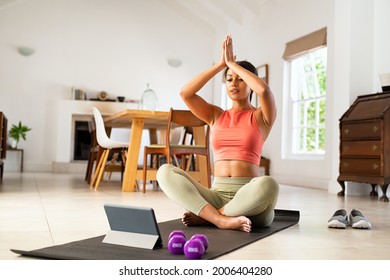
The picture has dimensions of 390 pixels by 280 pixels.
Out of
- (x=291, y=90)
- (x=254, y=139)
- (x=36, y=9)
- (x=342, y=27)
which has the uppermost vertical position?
(x=36, y=9)

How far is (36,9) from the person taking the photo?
10.7 meters

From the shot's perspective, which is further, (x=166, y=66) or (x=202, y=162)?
(x=166, y=66)

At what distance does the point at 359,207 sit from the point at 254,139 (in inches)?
84.4

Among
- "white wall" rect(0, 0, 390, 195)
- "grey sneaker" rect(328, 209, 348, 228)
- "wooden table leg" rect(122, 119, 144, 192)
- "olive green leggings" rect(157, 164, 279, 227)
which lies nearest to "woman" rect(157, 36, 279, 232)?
"olive green leggings" rect(157, 164, 279, 227)

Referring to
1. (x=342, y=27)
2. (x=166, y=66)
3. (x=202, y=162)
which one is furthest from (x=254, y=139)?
(x=166, y=66)

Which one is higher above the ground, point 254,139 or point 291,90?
point 291,90

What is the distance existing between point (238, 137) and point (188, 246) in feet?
3.27

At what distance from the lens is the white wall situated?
8.76 m

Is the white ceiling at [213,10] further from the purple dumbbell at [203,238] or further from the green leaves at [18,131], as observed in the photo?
the purple dumbbell at [203,238]

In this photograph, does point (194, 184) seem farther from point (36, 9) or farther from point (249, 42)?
point (36, 9)

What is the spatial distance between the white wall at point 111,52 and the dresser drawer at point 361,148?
6.32 ft

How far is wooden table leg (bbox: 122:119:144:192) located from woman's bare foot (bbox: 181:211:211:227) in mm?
2837

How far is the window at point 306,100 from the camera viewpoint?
747 centimetres
